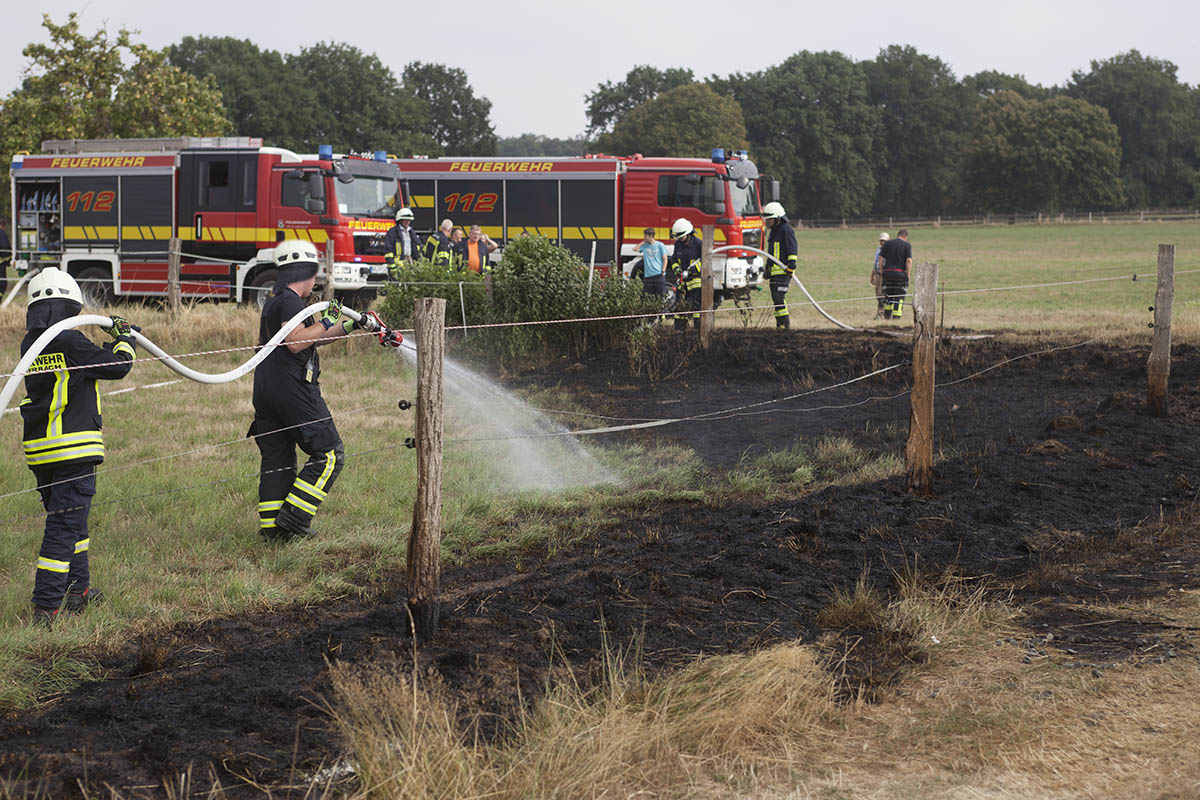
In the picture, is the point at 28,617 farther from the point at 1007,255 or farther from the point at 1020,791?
the point at 1007,255

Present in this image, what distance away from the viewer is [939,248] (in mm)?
50125

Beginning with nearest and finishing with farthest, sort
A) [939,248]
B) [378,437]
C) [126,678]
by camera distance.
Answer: [126,678]
[378,437]
[939,248]

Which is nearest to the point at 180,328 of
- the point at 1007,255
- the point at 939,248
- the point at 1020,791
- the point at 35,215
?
the point at 35,215

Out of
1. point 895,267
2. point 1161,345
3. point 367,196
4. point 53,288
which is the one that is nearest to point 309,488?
point 53,288

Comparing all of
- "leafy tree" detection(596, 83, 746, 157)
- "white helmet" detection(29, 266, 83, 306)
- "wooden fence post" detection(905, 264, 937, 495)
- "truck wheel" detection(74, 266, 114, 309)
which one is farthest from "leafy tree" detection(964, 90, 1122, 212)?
"white helmet" detection(29, 266, 83, 306)

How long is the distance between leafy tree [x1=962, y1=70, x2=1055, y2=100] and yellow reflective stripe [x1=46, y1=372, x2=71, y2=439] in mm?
106871

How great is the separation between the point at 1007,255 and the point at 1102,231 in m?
19.4

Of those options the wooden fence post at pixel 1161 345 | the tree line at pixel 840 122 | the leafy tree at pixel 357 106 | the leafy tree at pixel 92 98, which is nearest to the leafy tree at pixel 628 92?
the tree line at pixel 840 122

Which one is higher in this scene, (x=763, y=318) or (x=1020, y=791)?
(x=763, y=318)

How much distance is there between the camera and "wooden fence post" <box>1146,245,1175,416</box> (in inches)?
402

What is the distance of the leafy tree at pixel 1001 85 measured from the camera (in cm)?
10594

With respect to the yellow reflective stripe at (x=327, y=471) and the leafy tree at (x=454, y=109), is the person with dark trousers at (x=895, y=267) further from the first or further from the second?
the leafy tree at (x=454, y=109)

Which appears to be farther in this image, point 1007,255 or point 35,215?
point 1007,255

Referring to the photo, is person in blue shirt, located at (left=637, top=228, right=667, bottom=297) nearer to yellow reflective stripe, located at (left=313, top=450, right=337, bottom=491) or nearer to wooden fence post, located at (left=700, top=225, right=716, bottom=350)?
wooden fence post, located at (left=700, top=225, right=716, bottom=350)
